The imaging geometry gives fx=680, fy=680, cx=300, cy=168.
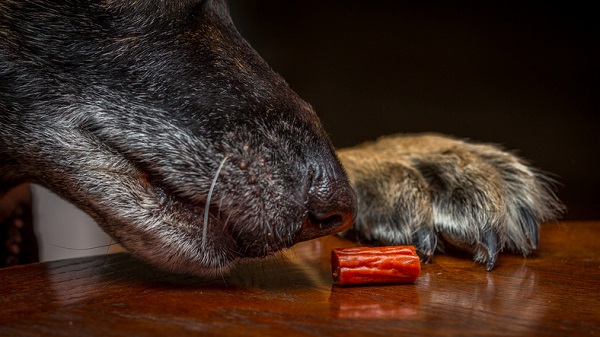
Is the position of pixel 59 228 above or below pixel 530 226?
above

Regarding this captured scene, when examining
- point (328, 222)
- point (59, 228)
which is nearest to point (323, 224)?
point (328, 222)

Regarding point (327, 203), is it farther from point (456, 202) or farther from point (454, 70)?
point (454, 70)

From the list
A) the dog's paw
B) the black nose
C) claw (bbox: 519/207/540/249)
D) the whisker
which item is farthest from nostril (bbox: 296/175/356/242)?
claw (bbox: 519/207/540/249)

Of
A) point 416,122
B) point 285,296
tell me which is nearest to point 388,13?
point 416,122

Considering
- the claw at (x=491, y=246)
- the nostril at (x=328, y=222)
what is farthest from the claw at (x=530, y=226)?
the nostril at (x=328, y=222)

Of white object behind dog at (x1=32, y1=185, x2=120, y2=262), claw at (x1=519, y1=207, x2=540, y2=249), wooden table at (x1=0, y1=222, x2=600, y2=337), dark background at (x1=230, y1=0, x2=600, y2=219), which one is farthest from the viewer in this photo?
dark background at (x1=230, y1=0, x2=600, y2=219)

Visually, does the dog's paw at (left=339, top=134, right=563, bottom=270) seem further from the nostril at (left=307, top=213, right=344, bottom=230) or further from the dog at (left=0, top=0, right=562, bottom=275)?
the nostril at (left=307, top=213, right=344, bottom=230)
